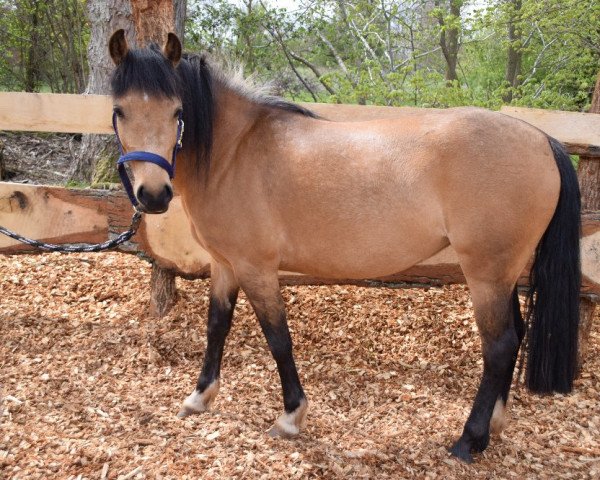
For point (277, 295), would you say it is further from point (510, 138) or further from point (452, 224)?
point (510, 138)

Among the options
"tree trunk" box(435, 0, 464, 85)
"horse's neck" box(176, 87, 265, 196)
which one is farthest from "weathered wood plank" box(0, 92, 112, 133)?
"tree trunk" box(435, 0, 464, 85)

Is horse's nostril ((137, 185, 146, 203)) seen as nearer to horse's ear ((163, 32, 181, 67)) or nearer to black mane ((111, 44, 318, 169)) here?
black mane ((111, 44, 318, 169))

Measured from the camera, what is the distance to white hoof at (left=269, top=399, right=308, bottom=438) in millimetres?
3021

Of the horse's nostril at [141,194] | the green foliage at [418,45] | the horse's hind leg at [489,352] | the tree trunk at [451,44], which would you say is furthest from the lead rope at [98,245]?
the tree trunk at [451,44]

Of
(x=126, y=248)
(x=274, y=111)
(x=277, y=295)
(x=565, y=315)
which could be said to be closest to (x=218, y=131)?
(x=274, y=111)

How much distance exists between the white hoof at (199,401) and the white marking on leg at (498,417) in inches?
63.1

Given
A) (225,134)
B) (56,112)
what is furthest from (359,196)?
(56,112)

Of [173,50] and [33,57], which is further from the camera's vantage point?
[33,57]

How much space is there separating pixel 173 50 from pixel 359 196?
3.75 ft

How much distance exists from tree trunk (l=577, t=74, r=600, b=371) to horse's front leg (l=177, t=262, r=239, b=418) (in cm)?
242

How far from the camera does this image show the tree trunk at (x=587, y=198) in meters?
3.79

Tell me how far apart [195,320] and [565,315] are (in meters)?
2.59

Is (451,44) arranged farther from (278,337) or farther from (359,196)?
(278,337)

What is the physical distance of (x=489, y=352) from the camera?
9.38ft
